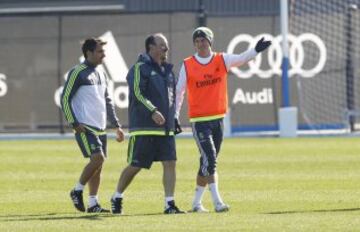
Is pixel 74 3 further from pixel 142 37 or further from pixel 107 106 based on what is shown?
pixel 107 106

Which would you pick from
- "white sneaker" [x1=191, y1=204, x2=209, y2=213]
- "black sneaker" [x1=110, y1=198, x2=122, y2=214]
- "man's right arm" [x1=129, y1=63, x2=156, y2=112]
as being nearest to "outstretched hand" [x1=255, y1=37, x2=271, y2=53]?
"man's right arm" [x1=129, y1=63, x2=156, y2=112]

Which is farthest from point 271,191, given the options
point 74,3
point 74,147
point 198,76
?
point 74,3

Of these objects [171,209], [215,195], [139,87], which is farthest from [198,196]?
[139,87]

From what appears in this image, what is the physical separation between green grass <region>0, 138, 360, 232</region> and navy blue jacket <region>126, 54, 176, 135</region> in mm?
938

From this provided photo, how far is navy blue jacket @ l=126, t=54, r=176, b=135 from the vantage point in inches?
531

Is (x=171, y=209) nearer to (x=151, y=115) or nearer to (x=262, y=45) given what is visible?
(x=151, y=115)

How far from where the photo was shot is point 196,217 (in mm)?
12898

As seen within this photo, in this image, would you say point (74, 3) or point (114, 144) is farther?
point (74, 3)

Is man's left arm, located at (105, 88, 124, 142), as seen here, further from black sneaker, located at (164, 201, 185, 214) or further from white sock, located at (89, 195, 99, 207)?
black sneaker, located at (164, 201, 185, 214)

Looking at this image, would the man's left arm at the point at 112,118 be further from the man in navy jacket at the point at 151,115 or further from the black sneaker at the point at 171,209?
the black sneaker at the point at 171,209

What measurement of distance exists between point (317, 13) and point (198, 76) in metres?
17.3

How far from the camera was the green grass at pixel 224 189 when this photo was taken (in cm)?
1229

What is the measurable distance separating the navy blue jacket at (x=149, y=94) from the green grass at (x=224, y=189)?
94 centimetres

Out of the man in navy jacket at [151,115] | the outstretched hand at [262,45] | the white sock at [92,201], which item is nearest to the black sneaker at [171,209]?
the man in navy jacket at [151,115]
